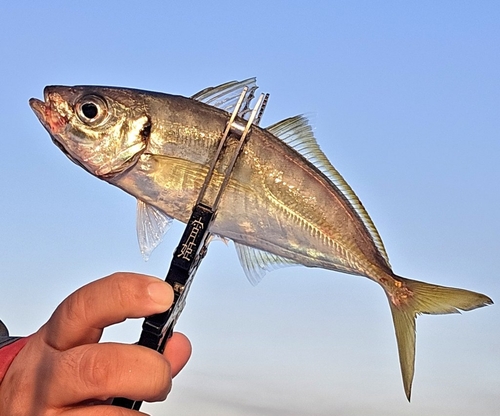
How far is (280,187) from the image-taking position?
9.66 ft

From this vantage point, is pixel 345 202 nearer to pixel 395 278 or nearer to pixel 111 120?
pixel 395 278

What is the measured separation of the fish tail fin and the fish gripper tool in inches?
43.6

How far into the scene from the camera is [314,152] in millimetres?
3123

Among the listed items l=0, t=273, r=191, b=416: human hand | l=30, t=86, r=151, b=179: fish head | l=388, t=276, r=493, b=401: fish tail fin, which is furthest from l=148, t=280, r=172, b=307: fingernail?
l=388, t=276, r=493, b=401: fish tail fin

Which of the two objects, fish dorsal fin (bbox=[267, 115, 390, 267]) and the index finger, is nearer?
the index finger

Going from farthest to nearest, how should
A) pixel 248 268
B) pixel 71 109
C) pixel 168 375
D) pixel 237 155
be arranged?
pixel 71 109 → pixel 248 268 → pixel 237 155 → pixel 168 375

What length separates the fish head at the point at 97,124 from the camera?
118 inches

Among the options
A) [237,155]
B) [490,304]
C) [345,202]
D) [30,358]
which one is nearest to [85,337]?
[30,358]

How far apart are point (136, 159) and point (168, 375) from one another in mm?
990

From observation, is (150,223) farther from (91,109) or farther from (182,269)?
(91,109)

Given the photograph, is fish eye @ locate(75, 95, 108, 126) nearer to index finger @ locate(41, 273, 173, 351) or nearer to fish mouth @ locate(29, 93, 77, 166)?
fish mouth @ locate(29, 93, 77, 166)

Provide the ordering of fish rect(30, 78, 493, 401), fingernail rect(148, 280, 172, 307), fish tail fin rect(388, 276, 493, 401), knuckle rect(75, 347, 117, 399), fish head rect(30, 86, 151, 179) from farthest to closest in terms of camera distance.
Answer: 1. fish tail fin rect(388, 276, 493, 401)
2. fish head rect(30, 86, 151, 179)
3. fish rect(30, 78, 493, 401)
4. knuckle rect(75, 347, 117, 399)
5. fingernail rect(148, 280, 172, 307)

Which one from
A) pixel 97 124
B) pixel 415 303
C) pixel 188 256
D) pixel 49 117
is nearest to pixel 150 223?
pixel 188 256

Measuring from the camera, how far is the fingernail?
8.07 ft
